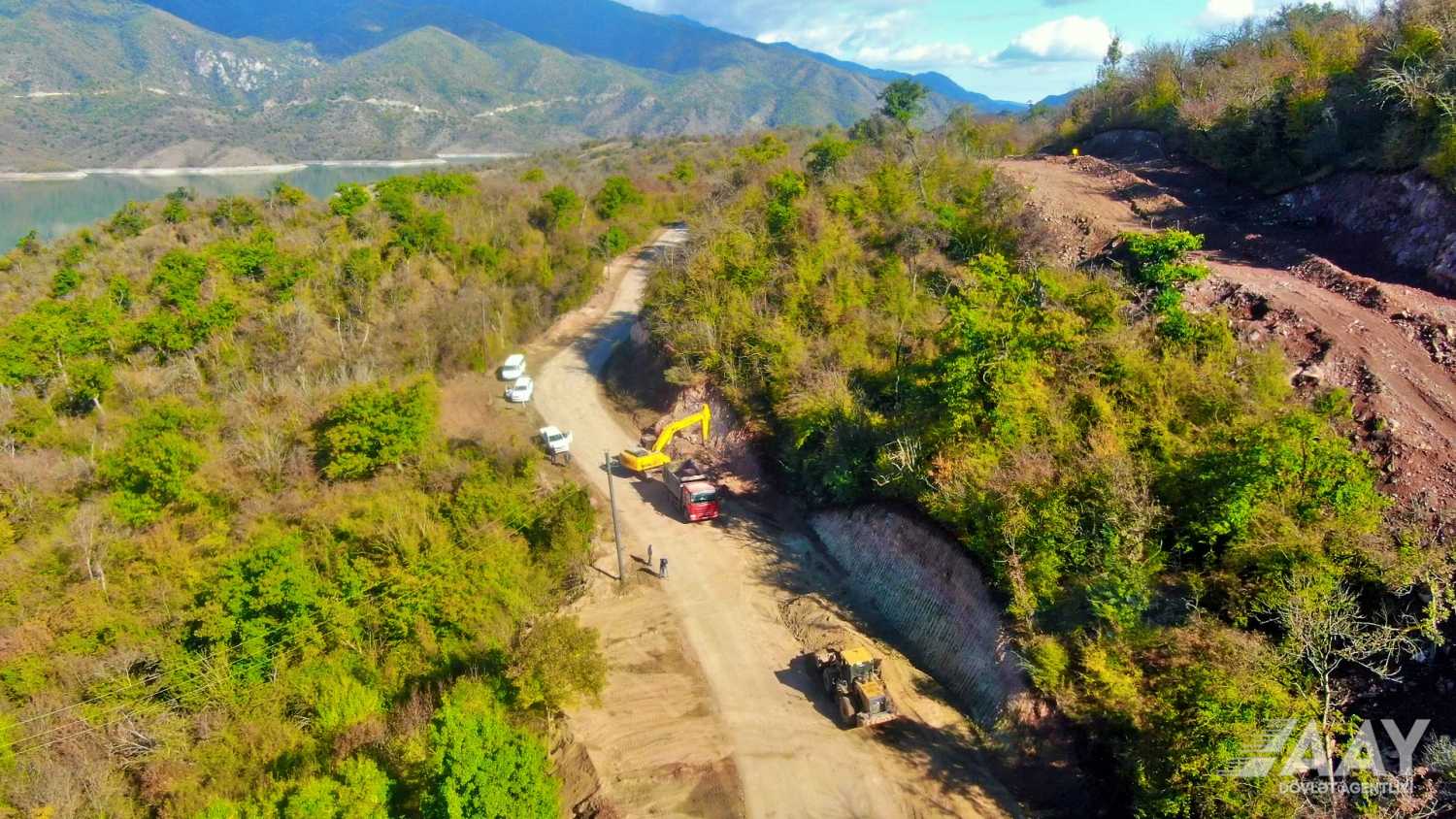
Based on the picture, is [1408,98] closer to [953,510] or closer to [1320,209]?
[1320,209]

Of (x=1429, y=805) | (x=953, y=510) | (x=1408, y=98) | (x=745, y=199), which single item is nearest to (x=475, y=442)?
(x=953, y=510)

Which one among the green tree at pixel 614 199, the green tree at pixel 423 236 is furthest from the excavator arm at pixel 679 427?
the green tree at pixel 614 199

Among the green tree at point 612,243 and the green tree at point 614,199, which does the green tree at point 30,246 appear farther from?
the green tree at point 612,243

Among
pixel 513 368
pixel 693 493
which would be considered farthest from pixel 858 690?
pixel 513 368

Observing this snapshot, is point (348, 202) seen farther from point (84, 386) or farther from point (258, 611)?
point (258, 611)
